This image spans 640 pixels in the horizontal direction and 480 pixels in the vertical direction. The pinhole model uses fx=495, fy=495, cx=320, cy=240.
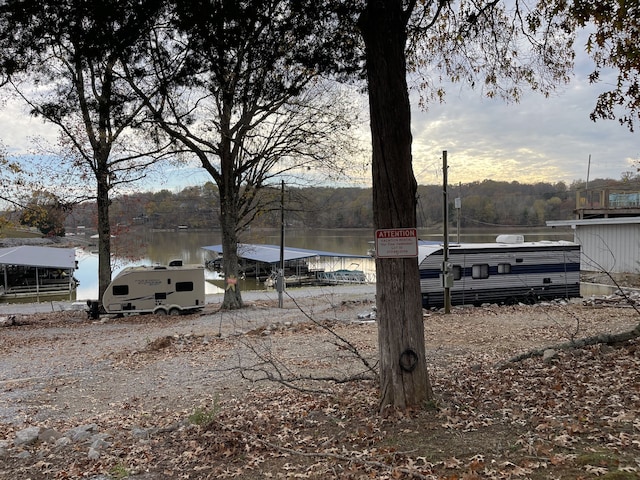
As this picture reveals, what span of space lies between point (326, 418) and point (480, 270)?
14.9m

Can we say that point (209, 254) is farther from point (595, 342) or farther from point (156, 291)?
point (595, 342)

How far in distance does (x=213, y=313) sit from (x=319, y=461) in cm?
1549

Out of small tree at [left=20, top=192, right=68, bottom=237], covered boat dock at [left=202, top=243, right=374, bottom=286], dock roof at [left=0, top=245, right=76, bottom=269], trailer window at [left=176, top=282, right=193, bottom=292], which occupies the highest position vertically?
small tree at [left=20, top=192, right=68, bottom=237]

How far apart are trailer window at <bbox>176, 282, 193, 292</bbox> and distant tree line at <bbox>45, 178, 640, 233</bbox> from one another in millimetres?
4046

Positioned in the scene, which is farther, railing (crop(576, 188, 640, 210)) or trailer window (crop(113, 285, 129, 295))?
railing (crop(576, 188, 640, 210))

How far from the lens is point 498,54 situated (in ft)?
22.1

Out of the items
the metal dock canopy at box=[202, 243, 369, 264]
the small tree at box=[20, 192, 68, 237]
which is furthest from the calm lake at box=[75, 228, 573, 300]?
the small tree at box=[20, 192, 68, 237]

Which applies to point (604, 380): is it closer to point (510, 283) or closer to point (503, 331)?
point (503, 331)

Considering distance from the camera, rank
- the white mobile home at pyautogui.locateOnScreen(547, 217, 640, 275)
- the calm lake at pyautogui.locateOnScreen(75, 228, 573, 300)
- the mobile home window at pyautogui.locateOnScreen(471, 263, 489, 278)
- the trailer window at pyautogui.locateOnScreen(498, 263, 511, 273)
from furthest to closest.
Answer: the calm lake at pyautogui.locateOnScreen(75, 228, 573, 300), the white mobile home at pyautogui.locateOnScreen(547, 217, 640, 275), the trailer window at pyautogui.locateOnScreen(498, 263, 511, 273), the mobile home window at pyautogui.locateOnScreen(471, 263, 489, 278)

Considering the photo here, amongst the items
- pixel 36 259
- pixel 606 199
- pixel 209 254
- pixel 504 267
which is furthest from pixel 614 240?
pixel 209 254

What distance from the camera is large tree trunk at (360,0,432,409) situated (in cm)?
425

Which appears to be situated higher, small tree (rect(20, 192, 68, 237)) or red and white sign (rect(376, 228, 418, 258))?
small tree (rect(20, 192, 68, 237))

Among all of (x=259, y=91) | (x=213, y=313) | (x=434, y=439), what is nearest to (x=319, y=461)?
(x=434, y=439)

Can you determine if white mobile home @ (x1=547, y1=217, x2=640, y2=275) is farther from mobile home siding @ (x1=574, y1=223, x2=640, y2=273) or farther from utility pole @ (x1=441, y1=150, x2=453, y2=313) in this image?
utility pole @ (x1=441, y1=150, x2=453, y2=313)
